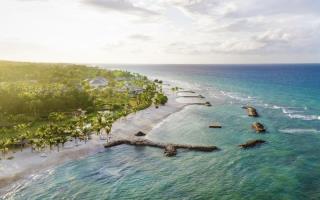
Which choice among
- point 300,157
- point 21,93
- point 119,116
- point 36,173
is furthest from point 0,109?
point 300,157

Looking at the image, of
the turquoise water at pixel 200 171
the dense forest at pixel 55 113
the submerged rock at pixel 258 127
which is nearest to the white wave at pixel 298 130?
the turquoise water at pixel 200 171

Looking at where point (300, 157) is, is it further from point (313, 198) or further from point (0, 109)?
point (0, 109)

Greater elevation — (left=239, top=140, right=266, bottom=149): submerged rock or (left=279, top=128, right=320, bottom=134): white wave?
(left=279, top=128, right=320, bottom=134): white wave

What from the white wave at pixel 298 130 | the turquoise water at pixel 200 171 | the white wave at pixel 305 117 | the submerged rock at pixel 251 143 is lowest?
the turquoise water at pixel 200 171

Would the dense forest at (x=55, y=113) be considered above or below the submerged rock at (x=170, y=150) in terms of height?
above

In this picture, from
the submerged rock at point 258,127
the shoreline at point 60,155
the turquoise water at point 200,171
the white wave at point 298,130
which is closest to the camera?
the turquoise water at point 200,171

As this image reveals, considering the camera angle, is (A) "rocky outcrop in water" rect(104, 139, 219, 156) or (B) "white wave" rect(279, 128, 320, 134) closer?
(A) "rocky outcrop in water" rect(104, 139, 219, 156)

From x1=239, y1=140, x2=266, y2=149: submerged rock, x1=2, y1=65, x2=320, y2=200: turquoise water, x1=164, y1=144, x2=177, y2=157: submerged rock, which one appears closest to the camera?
x1=2, y1=65, x2=320, y2=200: turquoise water

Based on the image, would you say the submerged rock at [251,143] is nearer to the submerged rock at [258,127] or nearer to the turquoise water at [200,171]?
the turquoise water at [200,171]

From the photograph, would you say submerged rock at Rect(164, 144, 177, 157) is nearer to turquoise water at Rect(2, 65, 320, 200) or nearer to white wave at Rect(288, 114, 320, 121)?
turquoise water at Rect(2, 65, 320, 200)

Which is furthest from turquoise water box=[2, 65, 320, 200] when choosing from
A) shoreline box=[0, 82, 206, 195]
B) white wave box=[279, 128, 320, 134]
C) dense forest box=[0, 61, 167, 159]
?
dense forest box=[0, 61, 167, 159]
